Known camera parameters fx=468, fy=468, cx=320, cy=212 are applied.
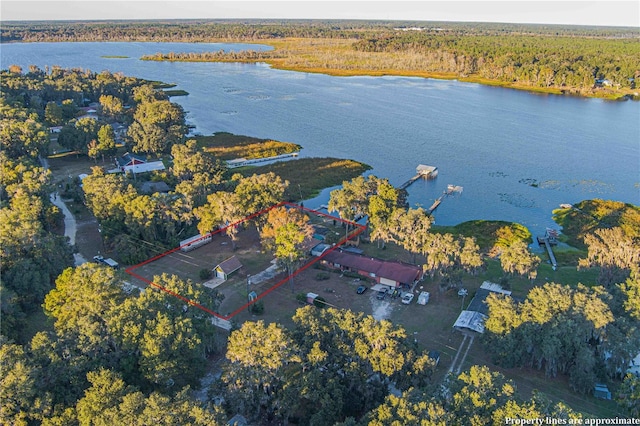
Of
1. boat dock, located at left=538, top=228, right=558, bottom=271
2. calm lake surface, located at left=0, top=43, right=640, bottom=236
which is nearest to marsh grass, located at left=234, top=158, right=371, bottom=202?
calm lake surface, located at left=0, top=43, right=640, bottom=236

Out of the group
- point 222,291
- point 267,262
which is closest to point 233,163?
point 267,262

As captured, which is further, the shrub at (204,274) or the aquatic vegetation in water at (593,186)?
the aquatic vegetation in water at (593,186)

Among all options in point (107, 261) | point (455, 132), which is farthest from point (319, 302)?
point (455, 132)

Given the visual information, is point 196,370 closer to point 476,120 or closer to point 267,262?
point 267,262

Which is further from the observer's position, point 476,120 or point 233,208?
point 476,120

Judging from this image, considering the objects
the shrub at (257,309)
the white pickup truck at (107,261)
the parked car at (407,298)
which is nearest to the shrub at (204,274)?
the shrub at (257,309)

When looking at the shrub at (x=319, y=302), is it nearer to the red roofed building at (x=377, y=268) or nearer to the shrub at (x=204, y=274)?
the red roofed building at (x=377, y=268)
